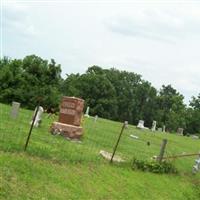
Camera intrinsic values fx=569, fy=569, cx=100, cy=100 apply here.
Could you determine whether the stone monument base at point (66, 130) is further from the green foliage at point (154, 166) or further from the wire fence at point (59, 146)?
the green foliage at point (154, 166)

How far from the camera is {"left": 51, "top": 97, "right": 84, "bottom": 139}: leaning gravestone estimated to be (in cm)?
2378

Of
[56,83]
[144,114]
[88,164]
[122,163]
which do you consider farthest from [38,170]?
[144,114]

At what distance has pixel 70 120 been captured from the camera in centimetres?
2434

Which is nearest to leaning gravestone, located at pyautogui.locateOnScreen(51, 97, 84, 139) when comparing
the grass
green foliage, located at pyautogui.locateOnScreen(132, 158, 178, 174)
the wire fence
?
the wire fence

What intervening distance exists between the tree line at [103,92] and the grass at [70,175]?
35105 mm

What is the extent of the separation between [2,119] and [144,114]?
88.7 meters

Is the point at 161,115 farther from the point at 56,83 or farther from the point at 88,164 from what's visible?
the point at 88,164

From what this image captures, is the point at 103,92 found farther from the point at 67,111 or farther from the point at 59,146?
the point at 59,146

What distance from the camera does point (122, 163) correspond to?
20.3 metres

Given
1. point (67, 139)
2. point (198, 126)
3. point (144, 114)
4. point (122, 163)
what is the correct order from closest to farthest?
point (122, 163) < point (67, 139) < point (198, 126) < point (144, 114)

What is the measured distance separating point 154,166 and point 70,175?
658 cm

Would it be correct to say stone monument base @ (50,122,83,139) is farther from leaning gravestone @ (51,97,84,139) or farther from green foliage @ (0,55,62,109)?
green foliage @ (0,55,62,109)

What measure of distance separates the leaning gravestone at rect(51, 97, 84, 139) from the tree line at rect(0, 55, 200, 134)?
111 ft

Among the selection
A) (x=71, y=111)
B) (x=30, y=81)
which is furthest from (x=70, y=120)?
(x=30, y=81)
